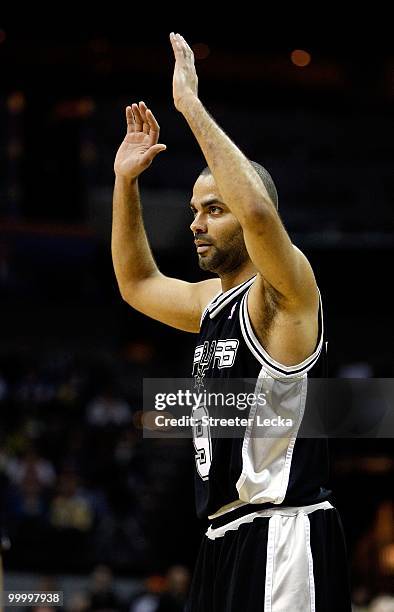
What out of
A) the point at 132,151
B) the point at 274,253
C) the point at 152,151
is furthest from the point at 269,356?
the point at 132,151

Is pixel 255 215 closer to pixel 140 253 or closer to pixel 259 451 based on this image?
pixel 259 451

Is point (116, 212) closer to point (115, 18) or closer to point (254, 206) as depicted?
point (254, 206)

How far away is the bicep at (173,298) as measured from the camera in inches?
159

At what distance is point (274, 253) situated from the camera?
306 centimetres

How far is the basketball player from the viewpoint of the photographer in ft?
10.2

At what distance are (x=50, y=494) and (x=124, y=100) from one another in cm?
505

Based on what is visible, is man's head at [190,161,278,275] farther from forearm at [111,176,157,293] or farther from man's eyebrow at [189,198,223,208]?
forearm at [111,176,157,293]

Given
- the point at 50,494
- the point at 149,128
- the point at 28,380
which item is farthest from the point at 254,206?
the point at 28,380

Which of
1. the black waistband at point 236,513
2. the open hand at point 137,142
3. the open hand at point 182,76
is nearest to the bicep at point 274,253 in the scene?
the open hand at point 182,76

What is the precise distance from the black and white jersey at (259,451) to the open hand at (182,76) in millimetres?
663

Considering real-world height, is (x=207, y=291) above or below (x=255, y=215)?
below

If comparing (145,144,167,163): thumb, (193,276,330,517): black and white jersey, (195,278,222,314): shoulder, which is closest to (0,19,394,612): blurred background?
(195,278,222,314): shoulder

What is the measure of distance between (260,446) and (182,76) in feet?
3.95

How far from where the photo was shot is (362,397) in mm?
10219
